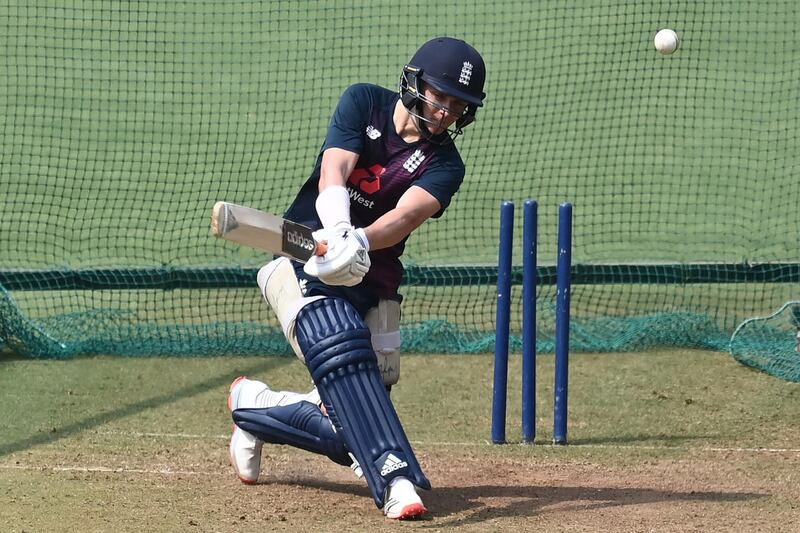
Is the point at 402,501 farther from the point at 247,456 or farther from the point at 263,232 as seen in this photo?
the point at 263,232

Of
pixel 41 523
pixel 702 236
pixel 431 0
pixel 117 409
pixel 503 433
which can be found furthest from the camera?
pixel 431 0

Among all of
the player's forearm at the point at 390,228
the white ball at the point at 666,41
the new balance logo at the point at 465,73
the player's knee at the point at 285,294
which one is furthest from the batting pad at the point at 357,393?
the white ball at the point at 666,41

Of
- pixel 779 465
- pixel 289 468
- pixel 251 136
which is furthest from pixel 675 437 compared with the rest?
pixel 251 136

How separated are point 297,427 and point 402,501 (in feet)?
2.37

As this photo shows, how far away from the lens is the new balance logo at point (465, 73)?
4898mm

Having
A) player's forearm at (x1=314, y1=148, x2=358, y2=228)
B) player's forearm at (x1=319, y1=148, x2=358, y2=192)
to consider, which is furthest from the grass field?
player's forearm at (x1=319, y1=148, x2=358, y2=192)

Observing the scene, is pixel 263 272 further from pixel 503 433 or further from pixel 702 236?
pixel 702 236

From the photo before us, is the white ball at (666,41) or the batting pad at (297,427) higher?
the white ball at (666,41)

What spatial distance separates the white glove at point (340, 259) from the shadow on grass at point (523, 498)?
1.01 m

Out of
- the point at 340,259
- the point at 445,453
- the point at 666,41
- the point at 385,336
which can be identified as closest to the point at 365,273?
the point at 340,259

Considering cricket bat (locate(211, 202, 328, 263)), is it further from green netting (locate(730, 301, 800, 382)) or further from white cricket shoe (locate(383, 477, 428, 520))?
green netting (locate(730, 301, 800, 382))

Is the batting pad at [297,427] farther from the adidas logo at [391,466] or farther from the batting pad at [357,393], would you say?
the adidas logo at [391,466]

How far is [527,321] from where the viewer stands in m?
5.98

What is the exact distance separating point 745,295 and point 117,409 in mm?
4777
